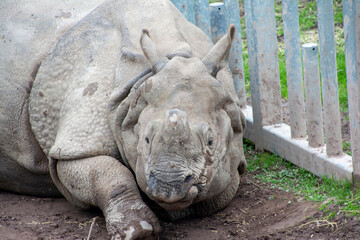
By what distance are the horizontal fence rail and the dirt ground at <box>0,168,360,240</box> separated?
470mm

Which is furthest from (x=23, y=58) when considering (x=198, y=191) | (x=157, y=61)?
(x=198, y=191)

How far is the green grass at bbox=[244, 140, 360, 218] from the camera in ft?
15.1

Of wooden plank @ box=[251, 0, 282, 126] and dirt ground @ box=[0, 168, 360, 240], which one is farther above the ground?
wooden plank @ box=[251, 0, 282, 126]

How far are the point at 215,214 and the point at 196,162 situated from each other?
99 centimetres

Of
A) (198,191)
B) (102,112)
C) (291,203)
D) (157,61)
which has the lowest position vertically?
(291,203)

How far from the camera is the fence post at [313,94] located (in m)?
5.16

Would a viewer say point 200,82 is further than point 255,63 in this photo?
No

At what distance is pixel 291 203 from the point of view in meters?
4.85

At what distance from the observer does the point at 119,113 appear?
14.8ft

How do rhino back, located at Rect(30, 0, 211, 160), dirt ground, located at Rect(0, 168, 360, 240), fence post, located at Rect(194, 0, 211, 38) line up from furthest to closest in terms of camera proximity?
fence post, located at Rect(194, 0, 211, 38) < rhino back, located at Rect(30, 0, 211, 160) < dirt ground, located at Rect(0, 168, 360, 240)

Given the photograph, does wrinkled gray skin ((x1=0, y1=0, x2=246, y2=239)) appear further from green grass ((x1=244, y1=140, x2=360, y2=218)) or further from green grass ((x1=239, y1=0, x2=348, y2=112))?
green grass ((x1=239, y1=0, x2=348, y2=112))

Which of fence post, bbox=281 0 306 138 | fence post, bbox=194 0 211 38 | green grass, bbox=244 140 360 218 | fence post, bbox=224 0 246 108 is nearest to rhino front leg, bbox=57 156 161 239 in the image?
green grass, bbox=244 140 360 218

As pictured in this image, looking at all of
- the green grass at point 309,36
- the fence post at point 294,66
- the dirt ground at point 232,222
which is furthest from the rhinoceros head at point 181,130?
the green grass at point 309,36

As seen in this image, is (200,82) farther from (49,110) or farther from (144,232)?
(49,110)
